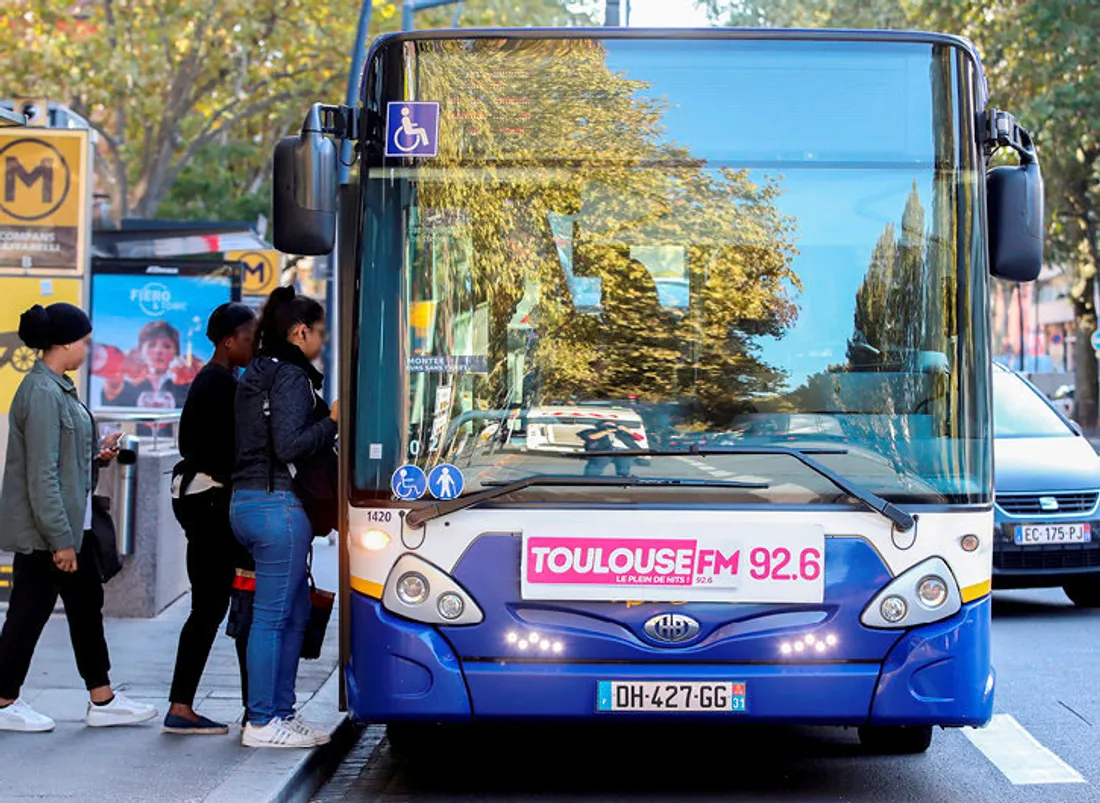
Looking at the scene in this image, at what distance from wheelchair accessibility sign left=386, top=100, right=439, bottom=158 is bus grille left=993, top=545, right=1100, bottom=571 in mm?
6289

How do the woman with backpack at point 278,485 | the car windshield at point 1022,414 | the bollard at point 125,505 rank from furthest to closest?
the car windshield at point 1022,414, the bollard at point 125,505, the woman with backpack at point 278,485

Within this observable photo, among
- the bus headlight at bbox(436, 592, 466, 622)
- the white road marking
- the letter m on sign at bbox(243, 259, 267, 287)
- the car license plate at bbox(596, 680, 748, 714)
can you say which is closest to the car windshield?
the white road marking

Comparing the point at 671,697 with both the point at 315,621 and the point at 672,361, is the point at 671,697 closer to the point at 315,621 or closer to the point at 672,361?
the point at 672,361

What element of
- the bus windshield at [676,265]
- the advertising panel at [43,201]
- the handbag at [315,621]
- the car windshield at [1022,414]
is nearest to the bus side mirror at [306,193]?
the bus windshield at [676,265]

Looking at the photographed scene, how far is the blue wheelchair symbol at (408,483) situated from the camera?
19.7 feet

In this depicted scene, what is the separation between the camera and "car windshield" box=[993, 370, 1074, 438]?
12.3 m

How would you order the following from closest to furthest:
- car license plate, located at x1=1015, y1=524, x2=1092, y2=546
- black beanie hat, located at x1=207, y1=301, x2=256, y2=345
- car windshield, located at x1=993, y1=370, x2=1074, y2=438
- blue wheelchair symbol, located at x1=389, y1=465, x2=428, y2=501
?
blue wheelchair symbol, located at x1=389, y1=465, x2=428, y2=501, black beanie hat, located at x1=207, y1=301, x2=256, y2=345, car license plate, located at x1=1015, y1=524, x2=1092, y2=546, car windshield, located at x1=993, y1=370, x2=1074, y2=438

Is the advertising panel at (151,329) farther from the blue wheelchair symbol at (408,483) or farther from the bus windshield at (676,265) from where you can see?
the blue wheelchair symbol at (408,483)

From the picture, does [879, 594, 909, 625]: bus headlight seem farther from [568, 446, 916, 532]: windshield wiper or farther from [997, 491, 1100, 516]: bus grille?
[997, 491, 1100, 516]: bus grille

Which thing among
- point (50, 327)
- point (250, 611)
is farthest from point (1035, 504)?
point (50, 327)

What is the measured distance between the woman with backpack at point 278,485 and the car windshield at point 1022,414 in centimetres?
679

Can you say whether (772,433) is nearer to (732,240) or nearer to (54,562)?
(732,240)

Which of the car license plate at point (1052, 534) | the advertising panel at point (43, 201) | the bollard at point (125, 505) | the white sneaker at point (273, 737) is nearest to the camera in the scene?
the white sneaker at point (273, 737)

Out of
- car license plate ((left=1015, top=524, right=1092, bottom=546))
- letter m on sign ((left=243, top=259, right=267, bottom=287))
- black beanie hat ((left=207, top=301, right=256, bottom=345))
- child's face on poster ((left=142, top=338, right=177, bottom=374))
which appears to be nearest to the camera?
black beanie hat ((left=207, top=301, right=256, bottom=345))
